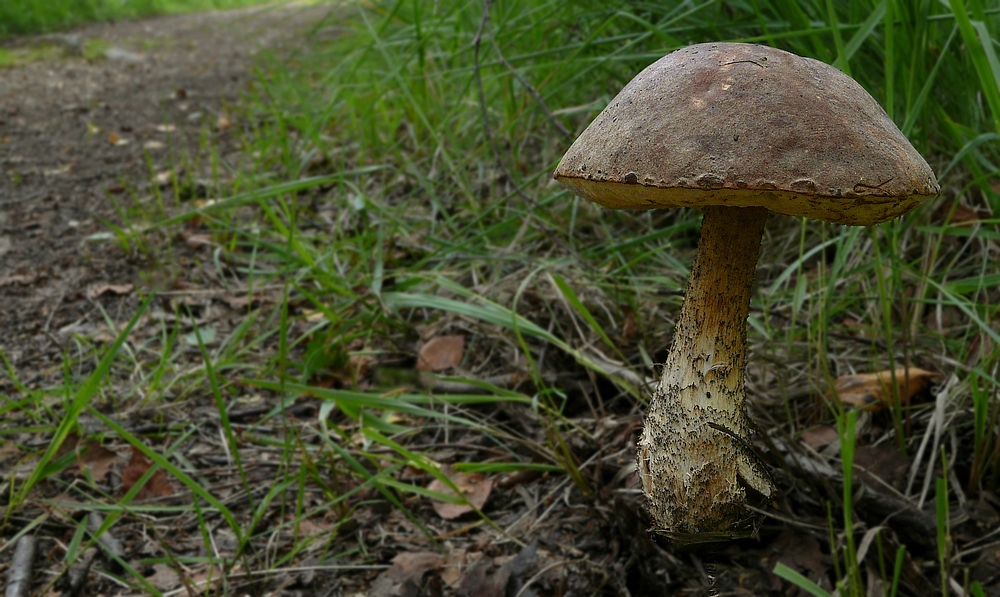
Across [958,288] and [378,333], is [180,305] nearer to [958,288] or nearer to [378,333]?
[378,333]

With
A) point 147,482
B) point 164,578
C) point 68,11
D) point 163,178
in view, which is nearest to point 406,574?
point 164,578

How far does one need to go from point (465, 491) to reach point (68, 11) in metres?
8.40

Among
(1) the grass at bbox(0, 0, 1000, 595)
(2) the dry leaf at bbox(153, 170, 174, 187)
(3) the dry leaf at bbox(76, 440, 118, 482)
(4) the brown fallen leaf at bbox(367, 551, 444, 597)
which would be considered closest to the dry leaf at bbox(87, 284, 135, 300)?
(1) the grass at bbox(0, 0, 1000, 595)

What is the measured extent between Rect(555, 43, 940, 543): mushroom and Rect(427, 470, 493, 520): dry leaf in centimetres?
79

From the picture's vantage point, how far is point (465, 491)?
178 centimetres

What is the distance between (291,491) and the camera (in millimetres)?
1808

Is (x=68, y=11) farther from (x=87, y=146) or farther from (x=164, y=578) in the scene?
(x=164, y=578)

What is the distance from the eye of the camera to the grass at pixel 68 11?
725 cm

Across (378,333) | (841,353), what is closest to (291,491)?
(378,333)

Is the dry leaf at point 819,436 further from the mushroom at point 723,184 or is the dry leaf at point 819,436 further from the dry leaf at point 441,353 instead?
the dry leaf at point 441,353

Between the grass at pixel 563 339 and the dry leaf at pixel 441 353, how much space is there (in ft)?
0.11

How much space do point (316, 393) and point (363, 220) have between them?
4.03 ft

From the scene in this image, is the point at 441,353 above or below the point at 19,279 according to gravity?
below

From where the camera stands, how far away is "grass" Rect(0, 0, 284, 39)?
286 inches
